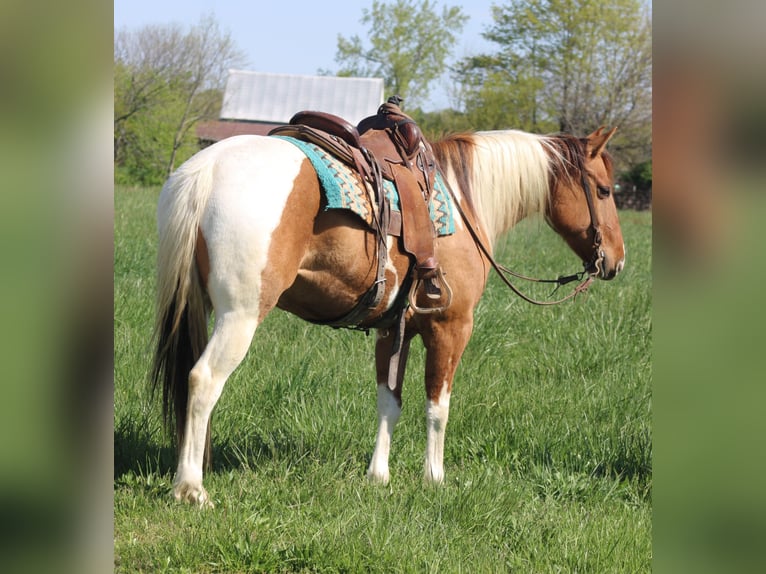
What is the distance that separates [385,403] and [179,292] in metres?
1.44

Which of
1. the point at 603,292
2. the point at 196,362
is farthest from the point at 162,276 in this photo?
the point at 603,292

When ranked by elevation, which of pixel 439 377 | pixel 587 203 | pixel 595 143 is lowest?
pixel 439 377

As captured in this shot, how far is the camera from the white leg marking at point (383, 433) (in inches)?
159

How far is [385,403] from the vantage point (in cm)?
427

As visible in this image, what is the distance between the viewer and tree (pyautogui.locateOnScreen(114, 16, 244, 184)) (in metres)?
32.7

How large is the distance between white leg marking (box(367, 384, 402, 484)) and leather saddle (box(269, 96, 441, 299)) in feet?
2.22

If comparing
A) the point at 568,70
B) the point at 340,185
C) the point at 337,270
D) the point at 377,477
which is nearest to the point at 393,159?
the point at 340,185

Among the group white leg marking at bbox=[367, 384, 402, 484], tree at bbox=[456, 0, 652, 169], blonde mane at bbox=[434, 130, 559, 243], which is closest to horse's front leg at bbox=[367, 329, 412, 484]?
white leg marking at bbox=[367, 384, 402, 484]

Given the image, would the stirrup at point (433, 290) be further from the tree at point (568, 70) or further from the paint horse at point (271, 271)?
the tree at point (568, 70)

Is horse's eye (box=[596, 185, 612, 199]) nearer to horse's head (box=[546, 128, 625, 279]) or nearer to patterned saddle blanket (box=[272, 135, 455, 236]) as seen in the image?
horse's head (box=[546, 128, 625, 279])

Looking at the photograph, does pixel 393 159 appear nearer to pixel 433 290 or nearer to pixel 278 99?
pixel 433 290

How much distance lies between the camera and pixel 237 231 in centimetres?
313
